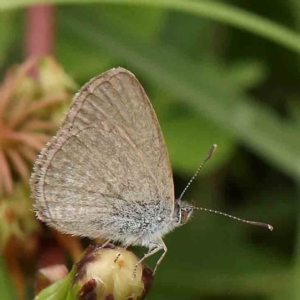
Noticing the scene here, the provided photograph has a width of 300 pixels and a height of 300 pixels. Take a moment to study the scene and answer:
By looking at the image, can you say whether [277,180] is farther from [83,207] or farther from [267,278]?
[83,207]

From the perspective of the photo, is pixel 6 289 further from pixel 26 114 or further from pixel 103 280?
pixel 103 280

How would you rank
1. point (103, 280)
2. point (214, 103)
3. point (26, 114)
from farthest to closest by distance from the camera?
point (214, 103), point (26, 114), point (103, 280)

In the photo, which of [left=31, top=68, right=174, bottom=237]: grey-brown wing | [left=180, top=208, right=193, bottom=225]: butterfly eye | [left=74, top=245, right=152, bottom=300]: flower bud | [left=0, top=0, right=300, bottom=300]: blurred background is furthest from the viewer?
[left=0, top=0, right=300, bottom=300]: blurred background

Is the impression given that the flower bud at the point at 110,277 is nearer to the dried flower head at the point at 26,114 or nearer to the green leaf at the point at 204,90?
the dried flower head at the point at 26,114

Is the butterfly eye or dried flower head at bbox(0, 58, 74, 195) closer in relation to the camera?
dried flower head at bbox(0, 58, 74, 195)

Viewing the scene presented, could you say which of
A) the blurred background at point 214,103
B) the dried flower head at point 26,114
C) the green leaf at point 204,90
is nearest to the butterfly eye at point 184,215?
the dried flower head at point 26,114

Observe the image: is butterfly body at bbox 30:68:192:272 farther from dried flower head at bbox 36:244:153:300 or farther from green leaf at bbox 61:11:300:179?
green leaf at bbox 61:11:300:179

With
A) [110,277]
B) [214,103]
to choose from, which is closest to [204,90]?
[214,103]

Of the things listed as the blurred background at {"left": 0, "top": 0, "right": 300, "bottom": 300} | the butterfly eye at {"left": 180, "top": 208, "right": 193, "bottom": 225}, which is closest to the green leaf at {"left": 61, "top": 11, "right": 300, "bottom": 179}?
the blurred background at {"left": 0, "top": 0, "right": 300, "bottom": 300}
